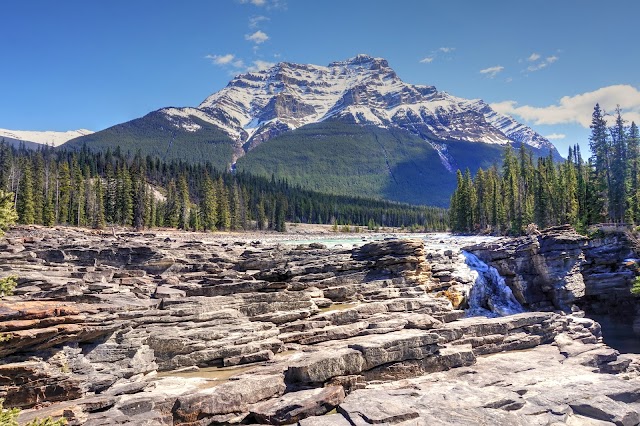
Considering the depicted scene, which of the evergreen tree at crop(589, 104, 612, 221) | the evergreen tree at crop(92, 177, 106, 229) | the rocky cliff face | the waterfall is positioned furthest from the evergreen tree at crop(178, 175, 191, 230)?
the evergreen tree at crop(589, 104, 612, 221)

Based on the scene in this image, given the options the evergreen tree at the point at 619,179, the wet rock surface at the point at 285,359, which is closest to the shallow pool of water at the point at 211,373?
the wet rock surface at the point at 285,359

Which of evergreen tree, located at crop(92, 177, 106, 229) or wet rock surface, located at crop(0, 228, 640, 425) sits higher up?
evergreen tree, located at crop(92, 177, 106, 229)

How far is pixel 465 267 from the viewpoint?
145 feet

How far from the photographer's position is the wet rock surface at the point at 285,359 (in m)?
15.4

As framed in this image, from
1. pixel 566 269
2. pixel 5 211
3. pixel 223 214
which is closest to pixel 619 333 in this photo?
pixel 566 269

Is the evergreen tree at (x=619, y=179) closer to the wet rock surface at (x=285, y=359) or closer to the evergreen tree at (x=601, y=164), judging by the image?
the evergreen tree at (x=601, y=164)

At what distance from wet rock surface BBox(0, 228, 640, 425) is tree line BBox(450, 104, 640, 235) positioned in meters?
45.0

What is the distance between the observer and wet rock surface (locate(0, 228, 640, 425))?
15398 millimetres

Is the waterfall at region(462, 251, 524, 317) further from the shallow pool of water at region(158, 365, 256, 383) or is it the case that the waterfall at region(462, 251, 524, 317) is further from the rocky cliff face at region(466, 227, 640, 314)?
the shallow pool of water at region(158, 365, 256, 383)

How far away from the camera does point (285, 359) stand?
20.7 metres

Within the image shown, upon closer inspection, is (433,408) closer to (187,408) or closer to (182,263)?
(187,408)

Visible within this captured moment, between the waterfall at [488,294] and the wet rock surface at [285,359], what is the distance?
875 cm

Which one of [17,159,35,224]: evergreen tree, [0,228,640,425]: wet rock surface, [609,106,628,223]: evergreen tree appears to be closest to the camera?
[0,228,640,425]: wet rock surface

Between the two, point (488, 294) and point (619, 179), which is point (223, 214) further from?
point (619, 179)
